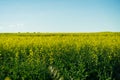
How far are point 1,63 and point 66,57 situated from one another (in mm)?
2076

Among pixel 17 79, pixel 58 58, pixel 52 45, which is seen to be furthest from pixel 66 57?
pixel 17 79

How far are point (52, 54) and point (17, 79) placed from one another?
1486mm

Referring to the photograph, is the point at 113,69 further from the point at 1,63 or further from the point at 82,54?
the point at 1,63

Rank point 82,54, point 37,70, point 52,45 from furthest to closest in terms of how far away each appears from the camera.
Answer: point 52,45 < point 82,54 < point 37,70

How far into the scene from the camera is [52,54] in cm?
836

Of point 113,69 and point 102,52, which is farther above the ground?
point 102,52

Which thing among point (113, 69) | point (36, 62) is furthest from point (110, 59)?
point (36, 62)

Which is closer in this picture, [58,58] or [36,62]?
[36,62]

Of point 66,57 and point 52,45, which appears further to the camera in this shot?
point 52,45

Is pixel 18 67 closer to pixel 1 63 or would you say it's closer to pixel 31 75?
pixel 31 75

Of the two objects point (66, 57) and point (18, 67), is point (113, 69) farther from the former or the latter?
point (18, 67)

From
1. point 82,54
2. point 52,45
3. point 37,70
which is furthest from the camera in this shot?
point 52,45

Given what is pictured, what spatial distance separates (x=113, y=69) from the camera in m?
8.28

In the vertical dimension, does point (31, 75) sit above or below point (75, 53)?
below
